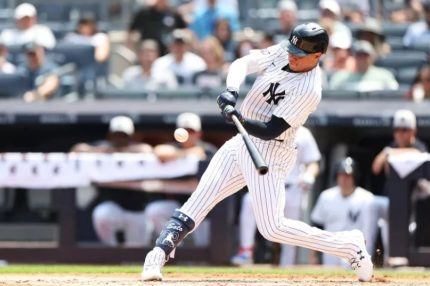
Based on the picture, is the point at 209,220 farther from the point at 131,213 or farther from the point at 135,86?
the point at 135,86

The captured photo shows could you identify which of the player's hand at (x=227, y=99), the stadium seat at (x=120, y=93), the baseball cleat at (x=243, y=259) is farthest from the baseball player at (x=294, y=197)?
the player's hand at (x=227, y=99)

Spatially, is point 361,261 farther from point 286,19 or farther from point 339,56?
point 286,19

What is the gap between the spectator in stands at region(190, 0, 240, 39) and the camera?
13.2 metres

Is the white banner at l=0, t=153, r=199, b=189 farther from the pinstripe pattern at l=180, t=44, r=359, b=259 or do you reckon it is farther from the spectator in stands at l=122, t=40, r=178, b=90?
the pinstripe pattern at l=180, t=44, r=359, b=259

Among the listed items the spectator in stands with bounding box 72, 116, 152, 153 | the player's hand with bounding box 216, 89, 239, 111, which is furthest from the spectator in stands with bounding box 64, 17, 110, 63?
the player's hand with bounding box 216, 89, 239, 111

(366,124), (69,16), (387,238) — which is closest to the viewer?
(387,238)

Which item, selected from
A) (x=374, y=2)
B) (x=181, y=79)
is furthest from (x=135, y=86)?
(x=374, y=2)

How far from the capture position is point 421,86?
1151cm

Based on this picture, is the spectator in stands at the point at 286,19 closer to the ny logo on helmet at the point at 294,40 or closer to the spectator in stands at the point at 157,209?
the spectator in stands at the point at 157,209

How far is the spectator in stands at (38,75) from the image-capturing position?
39.9 ft

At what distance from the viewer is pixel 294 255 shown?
1041 centimetres

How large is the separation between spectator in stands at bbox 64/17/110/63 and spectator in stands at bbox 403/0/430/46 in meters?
3.39

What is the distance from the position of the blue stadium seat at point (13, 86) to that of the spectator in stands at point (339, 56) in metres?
3.32

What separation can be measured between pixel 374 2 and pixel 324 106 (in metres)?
2.95
